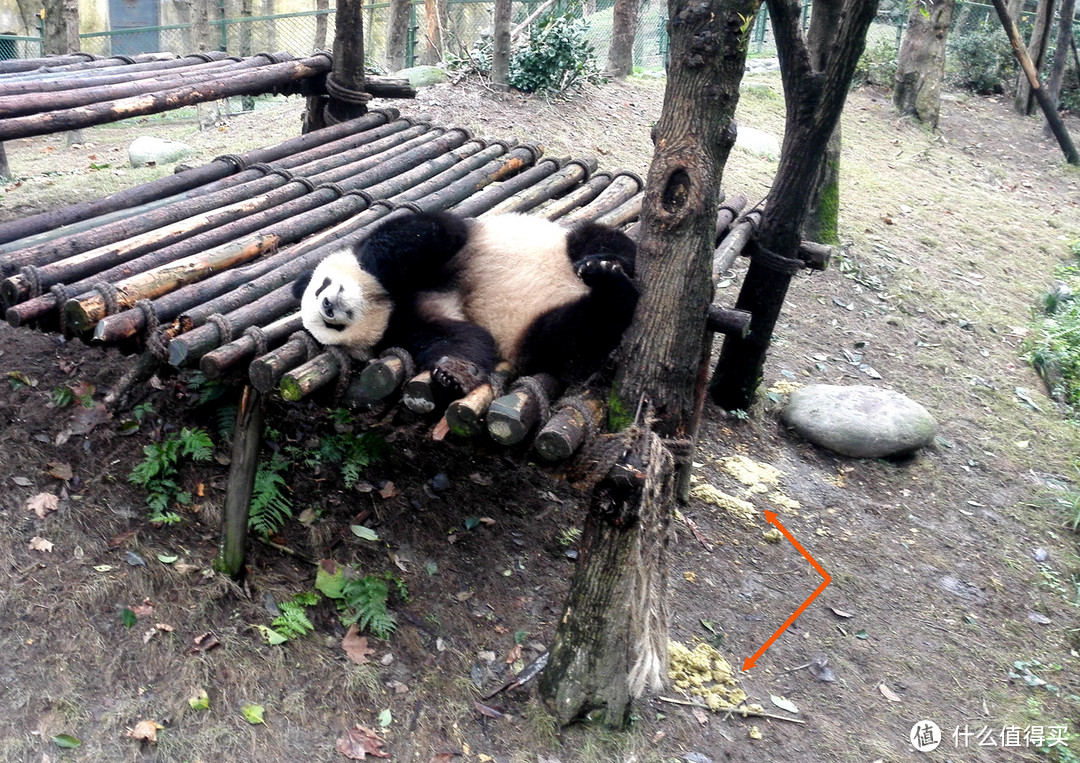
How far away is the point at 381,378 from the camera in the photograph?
3.23m

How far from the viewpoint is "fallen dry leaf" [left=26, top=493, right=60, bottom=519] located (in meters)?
4.11

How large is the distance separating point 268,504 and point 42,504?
3.58 ft

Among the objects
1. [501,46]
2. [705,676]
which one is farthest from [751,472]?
[501,46]

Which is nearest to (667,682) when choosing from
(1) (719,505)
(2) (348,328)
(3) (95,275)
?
(1) (719,505)

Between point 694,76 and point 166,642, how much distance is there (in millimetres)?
3226

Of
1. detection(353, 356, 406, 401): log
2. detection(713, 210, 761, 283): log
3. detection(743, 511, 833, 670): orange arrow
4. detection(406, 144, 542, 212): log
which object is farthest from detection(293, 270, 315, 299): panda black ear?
A: detection(743, 511, 833, 670): orange arrow

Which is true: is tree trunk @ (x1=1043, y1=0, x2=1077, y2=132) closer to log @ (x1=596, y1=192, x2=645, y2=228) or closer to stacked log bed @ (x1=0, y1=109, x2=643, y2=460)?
log @ (x1=596, y1=192, x2=645, y2=228)

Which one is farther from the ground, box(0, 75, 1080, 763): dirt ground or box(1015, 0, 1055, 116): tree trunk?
box(1015, 0, 1055, 116): tree trunk

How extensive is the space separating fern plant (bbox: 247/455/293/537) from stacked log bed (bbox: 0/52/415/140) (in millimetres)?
2353

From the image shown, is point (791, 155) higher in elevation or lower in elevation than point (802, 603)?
higher

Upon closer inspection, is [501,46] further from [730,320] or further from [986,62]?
[986,62]

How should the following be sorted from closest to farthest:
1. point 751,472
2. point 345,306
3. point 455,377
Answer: point 455,377, point 345,306, point 751,472

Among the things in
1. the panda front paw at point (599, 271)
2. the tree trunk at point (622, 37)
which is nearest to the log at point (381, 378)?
the panda front paw at point (599, 271)

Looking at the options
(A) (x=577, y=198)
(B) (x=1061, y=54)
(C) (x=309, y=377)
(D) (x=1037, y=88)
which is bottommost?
(C) (x=309, y=377)
